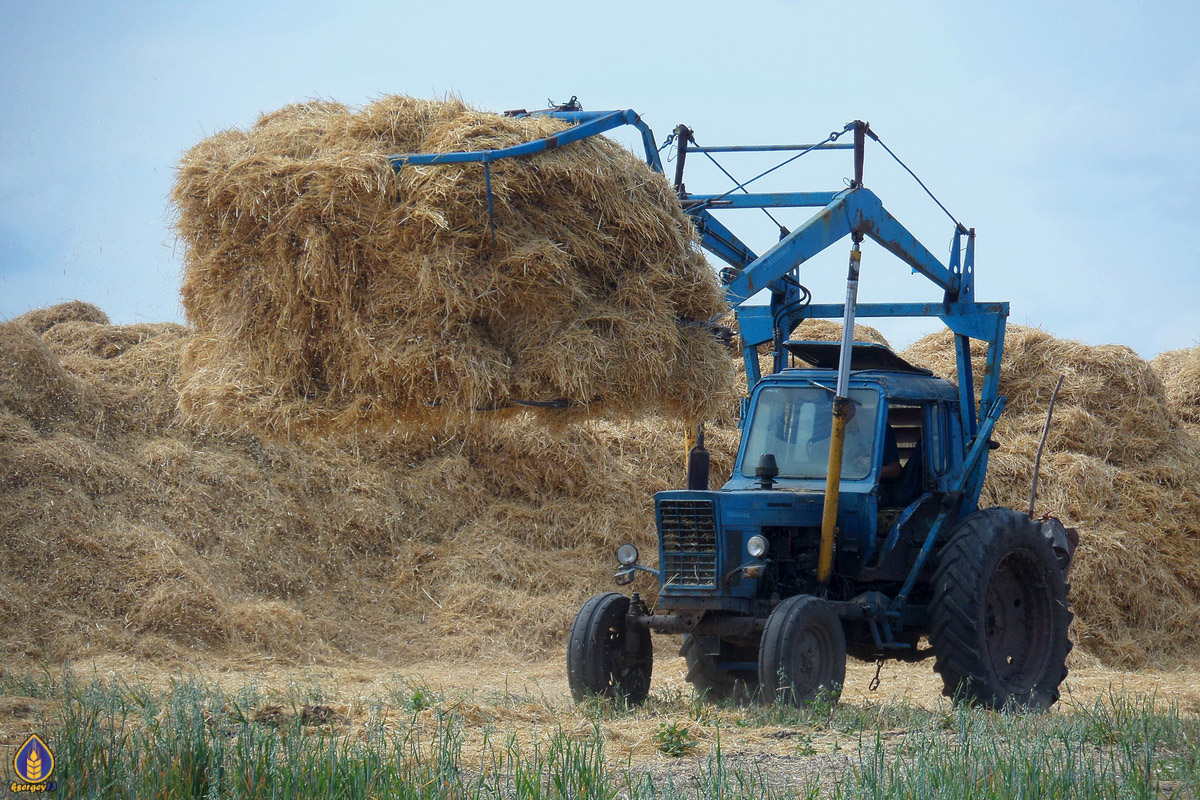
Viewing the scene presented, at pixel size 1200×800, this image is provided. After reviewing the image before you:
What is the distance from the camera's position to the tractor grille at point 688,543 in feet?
24.6

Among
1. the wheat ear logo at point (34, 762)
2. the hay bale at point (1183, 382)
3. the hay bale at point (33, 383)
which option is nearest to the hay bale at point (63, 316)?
the hay bale at point (33, 383)

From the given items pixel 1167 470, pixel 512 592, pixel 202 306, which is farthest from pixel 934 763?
pixel 1167 470

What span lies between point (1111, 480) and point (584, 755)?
9.38 m

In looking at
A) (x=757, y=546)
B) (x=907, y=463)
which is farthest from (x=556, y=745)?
(x=907, y=463)

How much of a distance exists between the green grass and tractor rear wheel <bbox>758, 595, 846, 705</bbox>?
0.45 ft

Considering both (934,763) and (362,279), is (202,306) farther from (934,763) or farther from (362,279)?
(934,763)

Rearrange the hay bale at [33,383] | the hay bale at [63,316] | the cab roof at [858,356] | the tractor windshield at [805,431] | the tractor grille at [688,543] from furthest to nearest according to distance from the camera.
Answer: the hay bale at [63,316] → the hay bale at [33,383] → the cab roof at [858,356] → the tractor windshield at [805,431] → the tractor grille at [688,543]

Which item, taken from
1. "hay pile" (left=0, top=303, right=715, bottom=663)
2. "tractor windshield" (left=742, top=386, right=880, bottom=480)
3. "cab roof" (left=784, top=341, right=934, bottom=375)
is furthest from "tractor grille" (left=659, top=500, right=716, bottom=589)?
"hay pile" (left=0, top=303, right=715, bottom=663)

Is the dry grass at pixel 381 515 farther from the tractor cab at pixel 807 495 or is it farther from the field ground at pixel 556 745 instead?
the tractor cab at pixel 807 495

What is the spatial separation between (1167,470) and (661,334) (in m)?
8.28

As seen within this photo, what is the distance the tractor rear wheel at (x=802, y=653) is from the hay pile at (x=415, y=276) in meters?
1.38

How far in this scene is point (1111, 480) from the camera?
12.5m

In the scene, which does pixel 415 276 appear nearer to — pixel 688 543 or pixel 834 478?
pixel 688 543

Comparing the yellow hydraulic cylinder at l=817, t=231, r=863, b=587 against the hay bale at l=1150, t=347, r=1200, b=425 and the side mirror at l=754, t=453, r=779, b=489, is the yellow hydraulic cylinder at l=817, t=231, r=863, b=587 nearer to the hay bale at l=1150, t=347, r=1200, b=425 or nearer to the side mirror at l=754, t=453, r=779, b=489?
the side mirror at l=754, t=453, r=779, b=489
